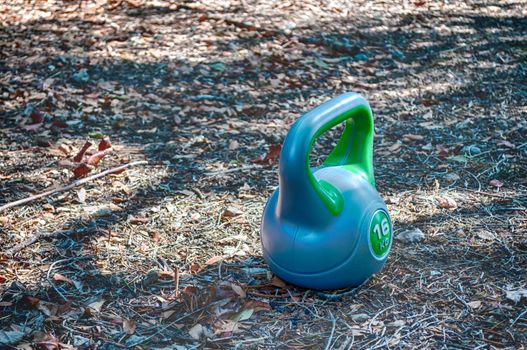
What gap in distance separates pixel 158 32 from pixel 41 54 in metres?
0.95

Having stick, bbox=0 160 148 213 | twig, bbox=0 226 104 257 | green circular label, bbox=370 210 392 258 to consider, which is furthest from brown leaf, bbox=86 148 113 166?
green circular label, bbox=370 210 392 258

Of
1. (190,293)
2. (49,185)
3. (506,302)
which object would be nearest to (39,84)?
(49,185)

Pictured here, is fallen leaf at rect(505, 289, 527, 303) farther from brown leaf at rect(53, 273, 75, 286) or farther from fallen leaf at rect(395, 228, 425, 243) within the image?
brown leaf at rect(53, 273, 75, 286)

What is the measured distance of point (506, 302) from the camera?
2.88 m

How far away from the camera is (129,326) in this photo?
2.76 meters

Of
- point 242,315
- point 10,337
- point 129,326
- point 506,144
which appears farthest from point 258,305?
point 506,144

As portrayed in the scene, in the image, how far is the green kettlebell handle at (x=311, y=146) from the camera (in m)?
2.64

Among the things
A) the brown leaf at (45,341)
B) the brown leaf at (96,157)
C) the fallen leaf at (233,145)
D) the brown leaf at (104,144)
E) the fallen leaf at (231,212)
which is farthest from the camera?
the fallen leaf at (233,145)

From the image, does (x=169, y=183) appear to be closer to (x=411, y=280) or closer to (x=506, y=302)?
(x=411, y=280)

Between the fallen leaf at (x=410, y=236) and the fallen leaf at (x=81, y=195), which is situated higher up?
the fallen leaf at (x=410, y=236)

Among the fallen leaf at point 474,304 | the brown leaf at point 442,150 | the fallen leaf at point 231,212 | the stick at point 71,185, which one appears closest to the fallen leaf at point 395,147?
the brown leaf at point 442,150

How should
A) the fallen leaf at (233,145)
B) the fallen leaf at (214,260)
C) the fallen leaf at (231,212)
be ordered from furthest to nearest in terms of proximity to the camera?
the fallen leaf at (233,145), the fallen leaf at (231,212), the fallen leaf at (214,260)

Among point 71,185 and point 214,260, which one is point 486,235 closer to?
point 214,260

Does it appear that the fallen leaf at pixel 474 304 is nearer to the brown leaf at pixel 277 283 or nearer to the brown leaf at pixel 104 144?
the brown leaf at pixel 277 283
